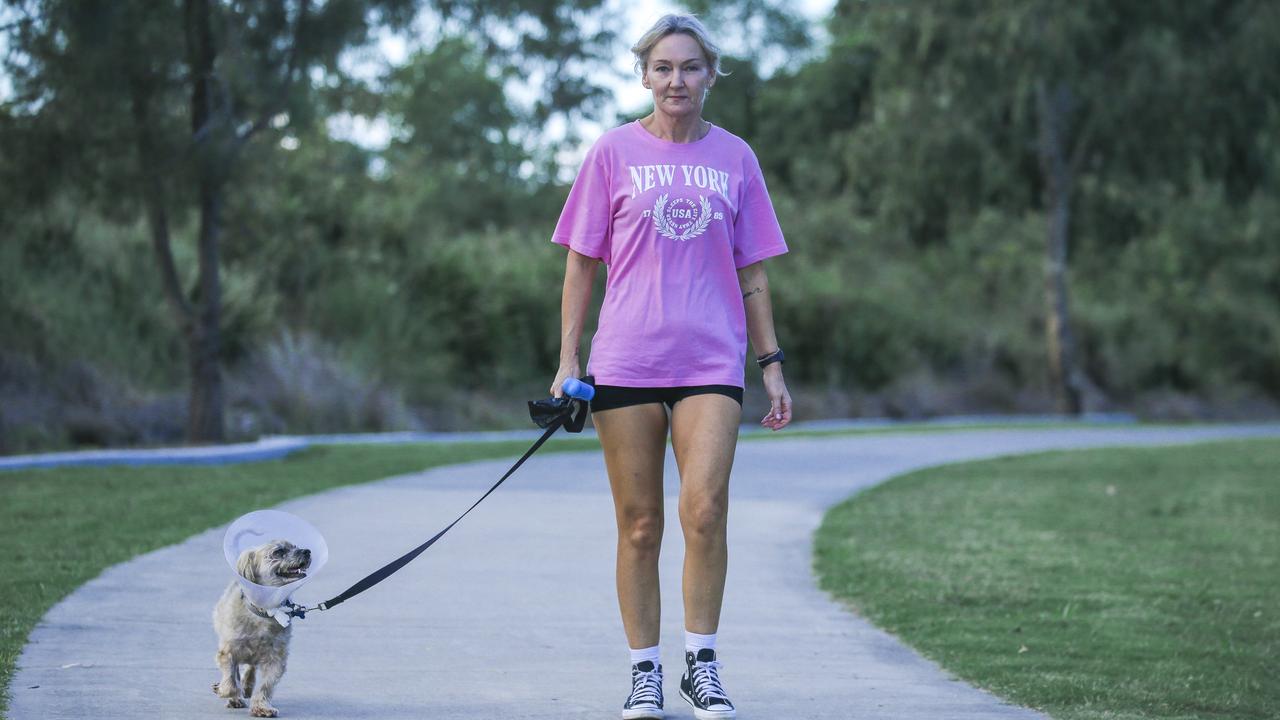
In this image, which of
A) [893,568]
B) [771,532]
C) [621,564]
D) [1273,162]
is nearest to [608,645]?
[621,564]

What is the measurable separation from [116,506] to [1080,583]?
19.4ft

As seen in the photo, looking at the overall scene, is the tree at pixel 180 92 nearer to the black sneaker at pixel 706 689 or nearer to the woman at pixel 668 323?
the woman at pixel 668 323

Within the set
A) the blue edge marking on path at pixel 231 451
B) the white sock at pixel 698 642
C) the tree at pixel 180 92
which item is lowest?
the white sock at pixel 698 642

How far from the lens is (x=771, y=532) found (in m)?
10.2

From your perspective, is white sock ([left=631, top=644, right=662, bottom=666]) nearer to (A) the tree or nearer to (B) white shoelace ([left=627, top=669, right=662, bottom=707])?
(B) white shoelace ([left=627, top=669, right=662, bottom=707])

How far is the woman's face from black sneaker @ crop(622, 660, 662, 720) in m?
1.75

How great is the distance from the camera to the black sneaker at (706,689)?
4.82 m

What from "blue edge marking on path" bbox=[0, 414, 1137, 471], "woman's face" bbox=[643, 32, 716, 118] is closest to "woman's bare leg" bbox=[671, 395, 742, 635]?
"woman's face" bbox=[643, 32, 716, 118]

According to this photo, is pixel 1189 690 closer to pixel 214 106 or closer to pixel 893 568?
pixel 893 568

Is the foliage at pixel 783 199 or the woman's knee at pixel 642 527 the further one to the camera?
the foliage at pixel 783 199

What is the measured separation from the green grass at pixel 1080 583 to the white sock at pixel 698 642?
127 centimetres

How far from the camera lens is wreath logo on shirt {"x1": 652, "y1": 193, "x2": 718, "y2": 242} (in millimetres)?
4816

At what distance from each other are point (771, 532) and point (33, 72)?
808 centimetres

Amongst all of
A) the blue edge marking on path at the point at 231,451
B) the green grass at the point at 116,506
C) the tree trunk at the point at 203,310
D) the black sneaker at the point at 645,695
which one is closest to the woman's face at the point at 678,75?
the black sneaker at the point at 645,695
